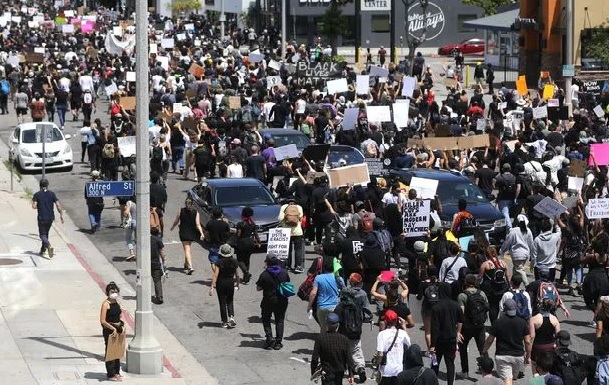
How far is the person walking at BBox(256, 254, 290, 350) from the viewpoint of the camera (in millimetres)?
19906

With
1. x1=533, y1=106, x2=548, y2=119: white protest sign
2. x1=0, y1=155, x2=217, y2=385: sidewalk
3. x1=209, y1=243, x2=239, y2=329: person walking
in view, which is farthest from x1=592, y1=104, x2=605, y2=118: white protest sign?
x1=209, y1=243, x2=239, y2=329: person walking

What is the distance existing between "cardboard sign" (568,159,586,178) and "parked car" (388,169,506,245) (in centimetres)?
166

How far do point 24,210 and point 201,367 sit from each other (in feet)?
44.2

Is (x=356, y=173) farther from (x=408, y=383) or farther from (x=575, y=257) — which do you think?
(x=408, y=383)

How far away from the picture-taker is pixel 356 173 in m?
26.8

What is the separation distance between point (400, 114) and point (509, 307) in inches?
744

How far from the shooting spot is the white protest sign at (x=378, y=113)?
35.7 meters

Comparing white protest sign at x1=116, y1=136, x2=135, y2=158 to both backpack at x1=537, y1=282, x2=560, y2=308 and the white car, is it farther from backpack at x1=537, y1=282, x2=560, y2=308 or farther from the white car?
backpack at x1=537, y1=282, x2=560, y2=308

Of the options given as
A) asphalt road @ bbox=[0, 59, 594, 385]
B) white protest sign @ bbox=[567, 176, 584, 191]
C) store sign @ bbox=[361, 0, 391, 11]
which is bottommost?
asphalt road @ bbox=[0, 59, 594, 385]

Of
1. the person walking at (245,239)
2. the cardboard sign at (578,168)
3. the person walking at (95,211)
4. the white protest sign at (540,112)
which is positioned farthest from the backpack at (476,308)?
the white protest sign at (540,112)

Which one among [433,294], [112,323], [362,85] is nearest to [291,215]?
[112,323]

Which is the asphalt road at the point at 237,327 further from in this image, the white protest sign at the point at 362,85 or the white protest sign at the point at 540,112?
the white protest sign at the point at 362,85

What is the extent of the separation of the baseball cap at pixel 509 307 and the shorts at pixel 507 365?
53cm

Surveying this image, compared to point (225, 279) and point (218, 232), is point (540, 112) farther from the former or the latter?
point (225, 279)
